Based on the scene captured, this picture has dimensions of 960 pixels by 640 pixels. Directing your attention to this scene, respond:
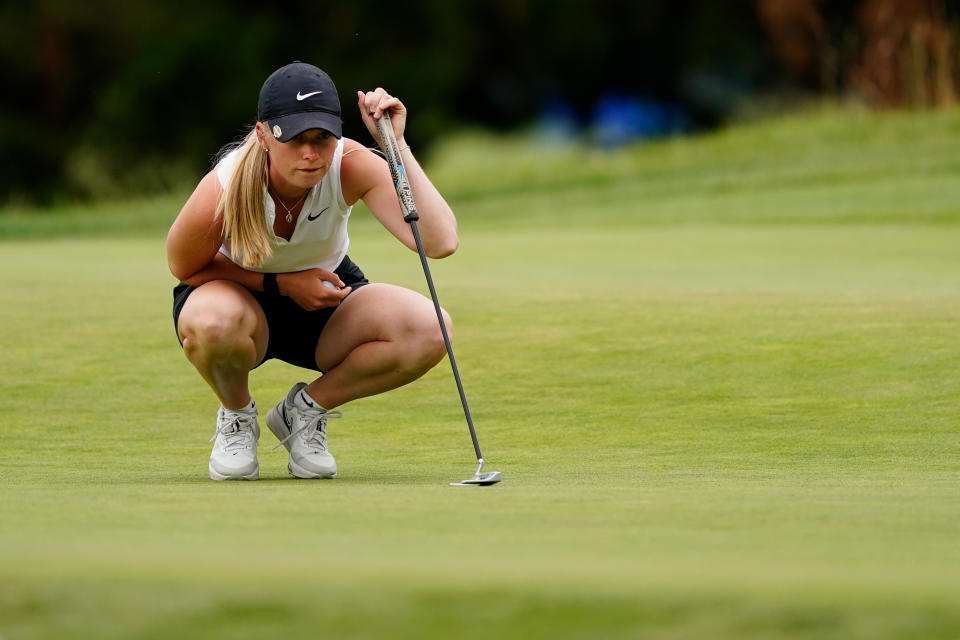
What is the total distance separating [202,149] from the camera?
79.8 ft

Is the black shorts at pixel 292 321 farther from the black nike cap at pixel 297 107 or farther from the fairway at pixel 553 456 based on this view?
the black nike cap at pixel 297 107

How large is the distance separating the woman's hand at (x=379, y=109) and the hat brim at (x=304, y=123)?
0.91 feet

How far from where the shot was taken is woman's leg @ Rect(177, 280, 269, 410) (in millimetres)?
3902

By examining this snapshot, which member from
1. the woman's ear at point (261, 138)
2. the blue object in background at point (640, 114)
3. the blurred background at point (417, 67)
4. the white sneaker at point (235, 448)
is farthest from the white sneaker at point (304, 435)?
the blue object in background at point (640, 114)

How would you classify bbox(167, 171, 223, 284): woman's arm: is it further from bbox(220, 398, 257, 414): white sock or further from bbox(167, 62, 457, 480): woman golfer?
bbox(220, 398, 257, 414): white sock

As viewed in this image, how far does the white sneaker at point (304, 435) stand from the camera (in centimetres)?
398

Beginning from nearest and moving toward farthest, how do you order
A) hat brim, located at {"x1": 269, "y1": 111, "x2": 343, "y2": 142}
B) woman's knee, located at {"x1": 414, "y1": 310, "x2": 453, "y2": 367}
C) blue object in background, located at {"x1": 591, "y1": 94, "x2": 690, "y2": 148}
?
hat brim, located at {"x1": 269, "y1": 111, "x2": 343, "y2": 142} < woman's knee, located at {"x1": 414, "y1": 310, "x2": 453, "y2": 367} < blue object in background, located at {"x1": 591, "y1": 94, "x2": 690, "y2": 148}

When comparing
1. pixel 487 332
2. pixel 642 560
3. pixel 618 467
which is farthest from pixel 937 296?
pixel 642 560

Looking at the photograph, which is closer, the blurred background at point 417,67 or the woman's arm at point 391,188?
the woman's arm at point 391,188

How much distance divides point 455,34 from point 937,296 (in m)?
24.2

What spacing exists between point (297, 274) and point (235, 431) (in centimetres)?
44

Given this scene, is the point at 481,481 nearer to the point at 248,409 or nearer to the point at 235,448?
the point at 235,448

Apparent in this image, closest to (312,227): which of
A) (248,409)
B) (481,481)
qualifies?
(248,409)

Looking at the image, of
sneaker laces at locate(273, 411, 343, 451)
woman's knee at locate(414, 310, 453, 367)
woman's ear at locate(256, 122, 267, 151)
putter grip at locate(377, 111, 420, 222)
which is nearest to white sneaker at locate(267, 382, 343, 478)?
sneaker laces at locate(273, 411, 343, 451)
